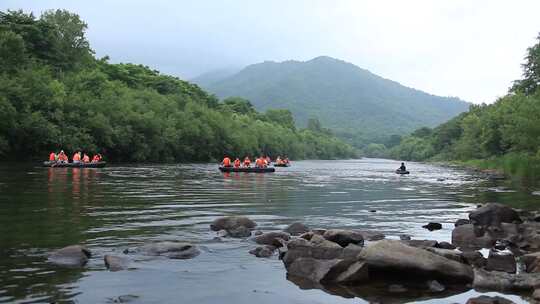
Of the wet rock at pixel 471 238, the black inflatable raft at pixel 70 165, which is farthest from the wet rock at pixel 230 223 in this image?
the black inflatable raft at pixel 70 165

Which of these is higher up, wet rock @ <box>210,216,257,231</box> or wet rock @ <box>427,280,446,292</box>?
wet rock @ <box>210,216,257,231</box>

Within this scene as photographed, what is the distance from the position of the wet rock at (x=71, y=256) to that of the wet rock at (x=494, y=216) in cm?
1269

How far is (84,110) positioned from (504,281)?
2829 inches

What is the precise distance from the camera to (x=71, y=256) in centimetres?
1162

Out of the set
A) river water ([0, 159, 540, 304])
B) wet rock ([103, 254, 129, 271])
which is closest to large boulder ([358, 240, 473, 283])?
river water ([0, 159, 540, 304])

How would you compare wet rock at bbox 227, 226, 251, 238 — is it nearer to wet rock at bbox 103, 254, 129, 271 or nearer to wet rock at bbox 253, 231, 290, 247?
wet rock at bbox 253, 231, 290, 247

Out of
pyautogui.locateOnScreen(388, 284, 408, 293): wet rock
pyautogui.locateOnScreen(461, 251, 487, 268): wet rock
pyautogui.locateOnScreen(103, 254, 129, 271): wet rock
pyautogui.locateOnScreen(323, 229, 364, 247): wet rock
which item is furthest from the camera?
pyautogui.locateOnScreen(323, 229, 364, 247): wet rock

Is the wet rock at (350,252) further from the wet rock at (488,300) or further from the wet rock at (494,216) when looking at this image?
the wet rock at (494,216)

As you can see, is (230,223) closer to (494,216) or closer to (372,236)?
(372,236)

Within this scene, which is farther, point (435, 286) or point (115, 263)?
point (115, 263)

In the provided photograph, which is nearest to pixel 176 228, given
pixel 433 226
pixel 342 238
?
pixel 342 238

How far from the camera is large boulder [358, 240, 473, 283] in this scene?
34.0ft

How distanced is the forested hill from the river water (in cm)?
3307

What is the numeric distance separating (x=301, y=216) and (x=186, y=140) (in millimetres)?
78570
